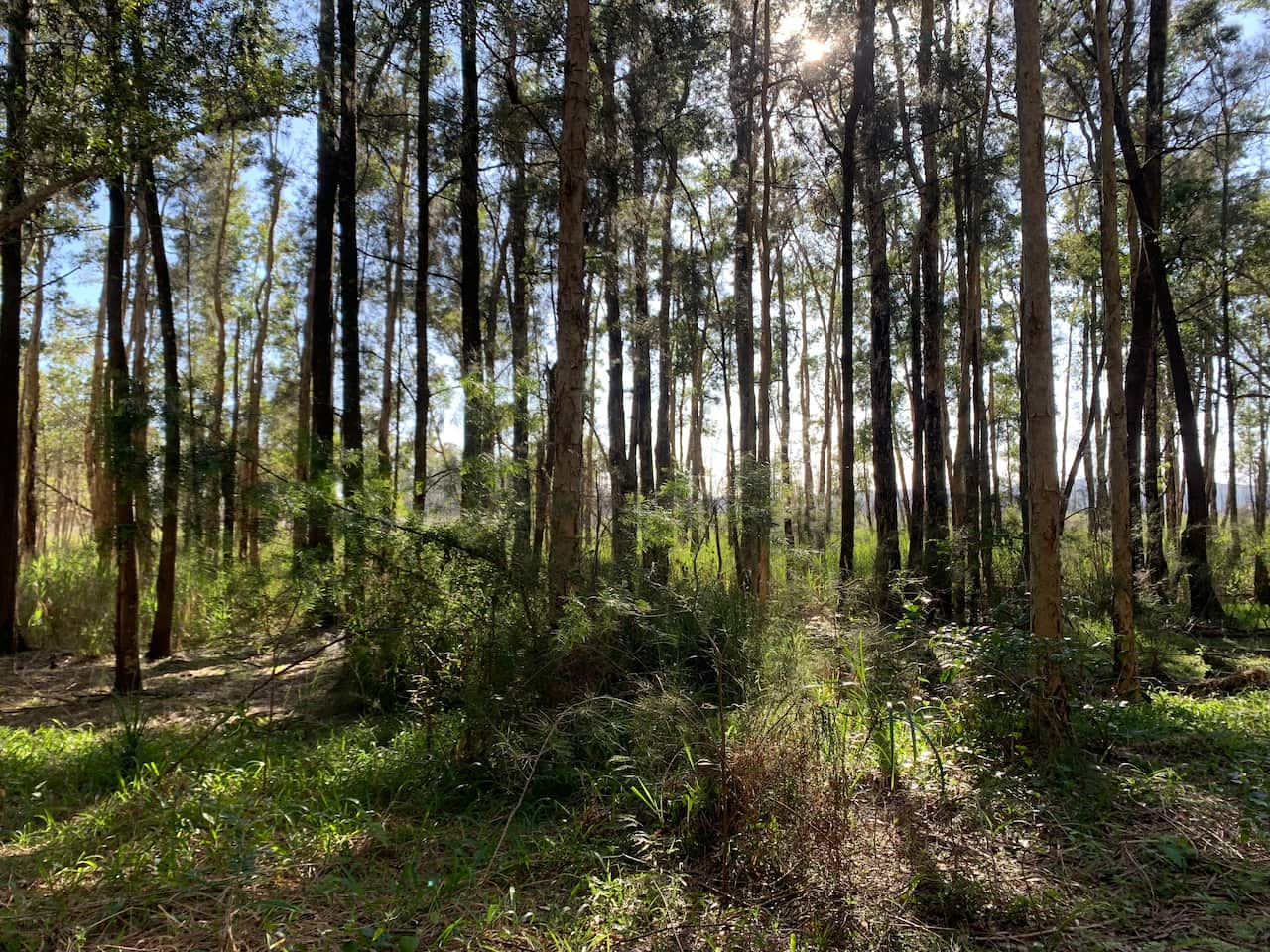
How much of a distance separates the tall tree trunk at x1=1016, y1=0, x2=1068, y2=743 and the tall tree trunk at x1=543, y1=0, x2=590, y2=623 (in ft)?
10.5

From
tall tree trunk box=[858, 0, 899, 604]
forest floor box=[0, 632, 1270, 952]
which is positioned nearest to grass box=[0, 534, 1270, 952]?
forest floor box=[0, 632, 1270, 952]

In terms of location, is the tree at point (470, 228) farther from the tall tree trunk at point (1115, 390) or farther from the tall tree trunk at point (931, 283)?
the tall tree trunk at point (931, 283)

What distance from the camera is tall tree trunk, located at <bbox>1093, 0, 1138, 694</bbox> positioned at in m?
5.55

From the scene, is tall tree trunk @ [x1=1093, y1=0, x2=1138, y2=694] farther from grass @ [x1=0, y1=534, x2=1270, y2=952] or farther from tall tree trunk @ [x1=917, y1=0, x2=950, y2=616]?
tall tree trunk @ [x1=917, y1=0, x2=950, y2=616]

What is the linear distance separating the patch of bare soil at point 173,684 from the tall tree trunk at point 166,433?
438mm

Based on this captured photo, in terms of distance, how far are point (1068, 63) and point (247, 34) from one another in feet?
41.1

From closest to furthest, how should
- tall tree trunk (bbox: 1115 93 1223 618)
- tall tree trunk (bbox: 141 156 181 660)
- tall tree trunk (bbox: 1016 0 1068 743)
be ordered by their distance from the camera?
tall tree trunk (bbox: 1016 0 1068 743), tall tree trunk (bbox: 141 156 181 660), tall tree trunk (bbox: 1115 93 1223 618)

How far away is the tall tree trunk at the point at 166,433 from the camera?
489 centimetres

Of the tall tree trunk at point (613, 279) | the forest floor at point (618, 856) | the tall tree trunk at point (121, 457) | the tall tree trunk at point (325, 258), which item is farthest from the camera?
the tall tree trunk at point (613, 279)

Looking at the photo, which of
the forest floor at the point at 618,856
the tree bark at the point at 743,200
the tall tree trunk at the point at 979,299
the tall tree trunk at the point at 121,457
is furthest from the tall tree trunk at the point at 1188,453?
the tall tree trunk at the point at 121,457

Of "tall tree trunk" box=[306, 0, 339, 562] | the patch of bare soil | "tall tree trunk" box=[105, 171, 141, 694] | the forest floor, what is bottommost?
the patch of bare soil

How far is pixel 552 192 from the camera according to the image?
12.2 metres

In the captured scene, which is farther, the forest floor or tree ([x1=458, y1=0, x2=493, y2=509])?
tree ([x1=458, y1=0, x2=493, y2=509])

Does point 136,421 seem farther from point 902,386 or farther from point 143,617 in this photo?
point 902,386
